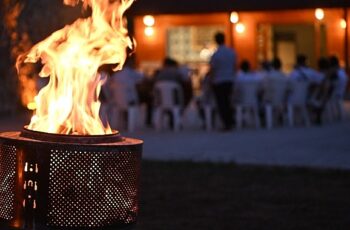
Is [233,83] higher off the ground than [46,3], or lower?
lower

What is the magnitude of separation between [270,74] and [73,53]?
1111cm

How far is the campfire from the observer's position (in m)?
5.96

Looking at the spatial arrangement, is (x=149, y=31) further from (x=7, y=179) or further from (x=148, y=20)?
(x=7, y=179)

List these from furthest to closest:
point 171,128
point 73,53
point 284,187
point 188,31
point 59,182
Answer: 1. point 188,31
2. point 171,128
3. point 284,187
4. point 73,53
5. point 59,182

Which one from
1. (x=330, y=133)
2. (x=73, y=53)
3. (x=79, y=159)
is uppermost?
(x=73, y=53)

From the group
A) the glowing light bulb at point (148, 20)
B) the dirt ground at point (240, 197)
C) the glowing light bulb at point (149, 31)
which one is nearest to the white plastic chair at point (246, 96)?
the dirt ground at point (240, 197)

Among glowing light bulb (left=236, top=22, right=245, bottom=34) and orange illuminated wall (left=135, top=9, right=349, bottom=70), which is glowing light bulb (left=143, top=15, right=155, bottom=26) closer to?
orange illuminated wall (left=135, top=9, right=349, bottom=70)

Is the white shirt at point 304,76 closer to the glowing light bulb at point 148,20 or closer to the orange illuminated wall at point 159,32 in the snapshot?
the glowing light bulb at point 148,20

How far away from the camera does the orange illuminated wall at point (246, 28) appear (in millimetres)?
26172

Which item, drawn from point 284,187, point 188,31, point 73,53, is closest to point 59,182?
point 73,53

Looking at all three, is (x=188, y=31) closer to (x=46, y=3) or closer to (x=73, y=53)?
(x=46, y=3)

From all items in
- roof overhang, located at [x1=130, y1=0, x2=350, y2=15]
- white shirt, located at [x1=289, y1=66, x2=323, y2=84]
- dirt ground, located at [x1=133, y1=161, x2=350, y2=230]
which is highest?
roof overhang, located at [x1=130, y1=0, x2=350, y2=15]

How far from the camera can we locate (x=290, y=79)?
1753cm

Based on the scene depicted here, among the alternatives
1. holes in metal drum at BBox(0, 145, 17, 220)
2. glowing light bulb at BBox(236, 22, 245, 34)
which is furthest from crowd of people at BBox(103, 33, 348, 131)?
holes in metal drum at BBox(0, 145, 17, 220)
